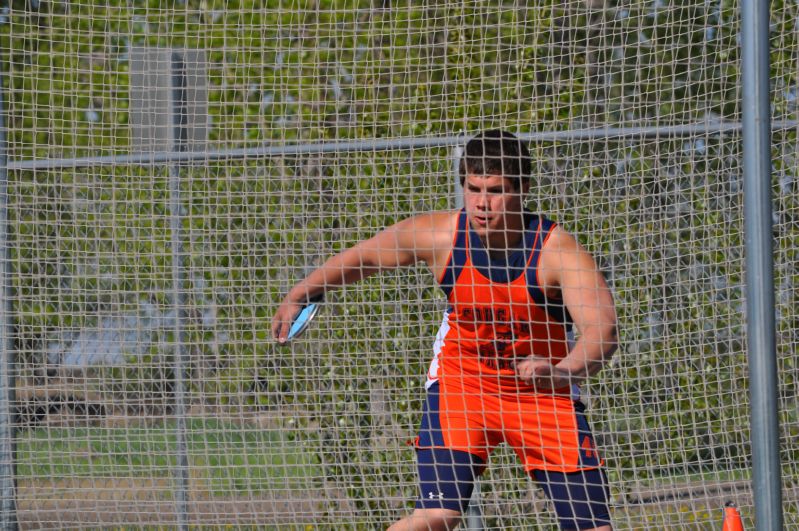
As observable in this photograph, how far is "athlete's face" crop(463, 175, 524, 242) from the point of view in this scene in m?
3.69

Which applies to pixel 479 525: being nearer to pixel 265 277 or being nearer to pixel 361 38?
pixel 265 277

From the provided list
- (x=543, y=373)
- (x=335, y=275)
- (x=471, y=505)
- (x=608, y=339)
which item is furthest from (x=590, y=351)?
(x=471, y=505)

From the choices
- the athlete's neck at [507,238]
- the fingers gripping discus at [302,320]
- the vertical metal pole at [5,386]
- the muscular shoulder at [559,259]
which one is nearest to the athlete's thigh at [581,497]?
the muscular shoulder at [559,259]

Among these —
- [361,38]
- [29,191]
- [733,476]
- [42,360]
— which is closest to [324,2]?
[361,38]

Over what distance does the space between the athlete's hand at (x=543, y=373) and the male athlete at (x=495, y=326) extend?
104 millimetres

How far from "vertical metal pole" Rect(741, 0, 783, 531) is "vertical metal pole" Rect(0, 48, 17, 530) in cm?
308

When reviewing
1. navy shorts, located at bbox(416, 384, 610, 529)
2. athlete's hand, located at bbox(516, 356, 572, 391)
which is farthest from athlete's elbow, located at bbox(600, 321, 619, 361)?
navy shorts, located at bbox(416, 384, 610, 529)

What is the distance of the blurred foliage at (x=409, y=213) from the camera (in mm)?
4520

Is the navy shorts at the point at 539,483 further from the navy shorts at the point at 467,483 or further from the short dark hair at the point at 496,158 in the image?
the short dark hair at the point at 496,158

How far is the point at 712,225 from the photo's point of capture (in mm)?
4434

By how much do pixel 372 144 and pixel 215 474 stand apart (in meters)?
1.84

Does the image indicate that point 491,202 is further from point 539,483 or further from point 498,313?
point 539,483

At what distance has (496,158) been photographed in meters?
3.74

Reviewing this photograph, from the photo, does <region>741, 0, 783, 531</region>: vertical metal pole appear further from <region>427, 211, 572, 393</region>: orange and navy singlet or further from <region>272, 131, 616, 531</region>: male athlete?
<region>427, 211, 572, 393</region>: orange and navy singlet
